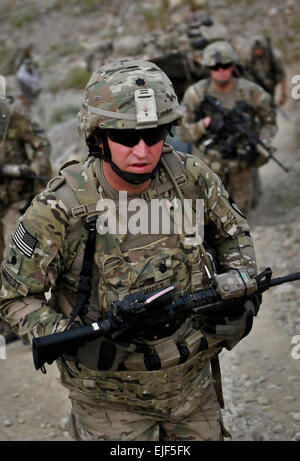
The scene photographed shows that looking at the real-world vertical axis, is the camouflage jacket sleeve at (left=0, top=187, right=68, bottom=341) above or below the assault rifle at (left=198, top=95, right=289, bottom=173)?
above

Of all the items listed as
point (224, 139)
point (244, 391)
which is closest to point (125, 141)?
point (244, 391)

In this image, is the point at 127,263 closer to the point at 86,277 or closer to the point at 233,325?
the point at 86,277

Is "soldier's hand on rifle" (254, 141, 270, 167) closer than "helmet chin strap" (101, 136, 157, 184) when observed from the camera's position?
No

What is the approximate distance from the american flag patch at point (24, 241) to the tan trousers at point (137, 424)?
686mm

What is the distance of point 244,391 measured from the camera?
4.90 metres

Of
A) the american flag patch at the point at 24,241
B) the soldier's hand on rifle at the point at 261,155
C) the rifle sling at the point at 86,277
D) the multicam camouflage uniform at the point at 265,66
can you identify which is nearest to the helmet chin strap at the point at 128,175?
the rifle sling at the point at 86,277

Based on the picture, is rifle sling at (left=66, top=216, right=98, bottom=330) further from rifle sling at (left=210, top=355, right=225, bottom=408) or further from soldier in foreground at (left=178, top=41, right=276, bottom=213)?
soldier in foreground at (left=178, top=41, right=276, bottom=213)

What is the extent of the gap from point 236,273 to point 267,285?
142mm

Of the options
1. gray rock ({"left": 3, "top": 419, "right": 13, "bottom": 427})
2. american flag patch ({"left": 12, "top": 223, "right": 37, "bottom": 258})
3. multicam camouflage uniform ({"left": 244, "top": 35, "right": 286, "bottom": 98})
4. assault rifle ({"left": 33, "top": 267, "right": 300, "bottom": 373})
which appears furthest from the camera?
multicam camouflage uniform ({"left": 244, "top": 35, "right": 286, "bottom": 98})

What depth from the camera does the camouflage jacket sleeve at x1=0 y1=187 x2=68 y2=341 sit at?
270 centimetres

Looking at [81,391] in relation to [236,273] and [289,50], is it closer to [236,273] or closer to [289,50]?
[236,273]

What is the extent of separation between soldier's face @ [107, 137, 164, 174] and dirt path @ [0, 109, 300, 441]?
1.87 m

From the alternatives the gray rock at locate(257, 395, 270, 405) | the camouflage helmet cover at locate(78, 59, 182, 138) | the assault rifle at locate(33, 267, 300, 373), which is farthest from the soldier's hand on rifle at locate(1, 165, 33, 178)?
the assault rifle at locate(33, 267, 300, 373)

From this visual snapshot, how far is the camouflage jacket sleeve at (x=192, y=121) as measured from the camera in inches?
281
